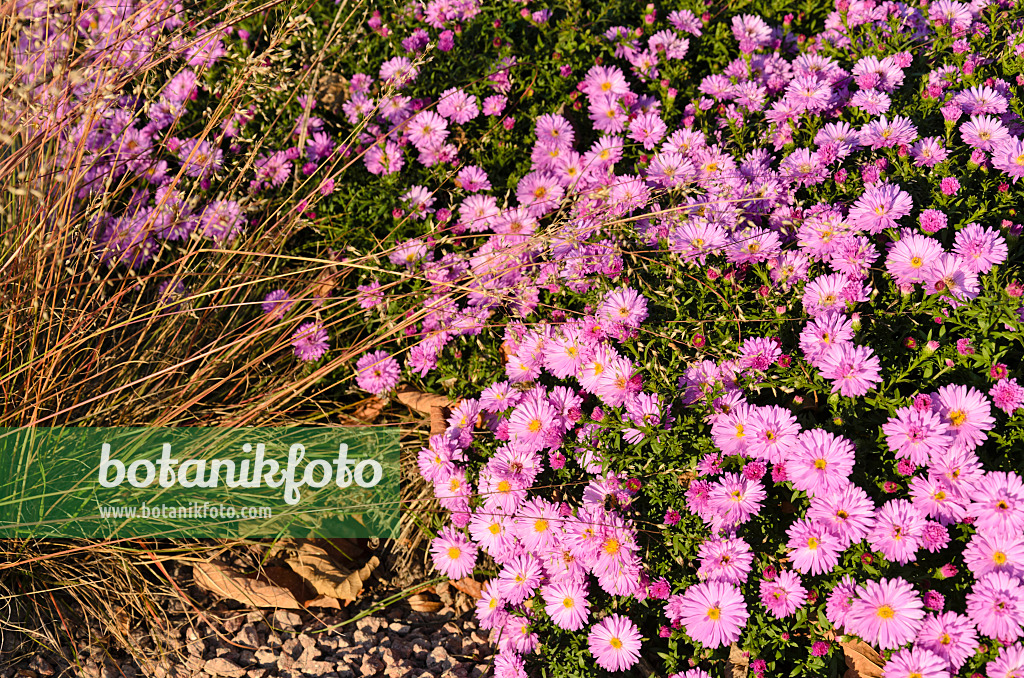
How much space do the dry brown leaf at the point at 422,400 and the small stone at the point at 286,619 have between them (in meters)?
0.76

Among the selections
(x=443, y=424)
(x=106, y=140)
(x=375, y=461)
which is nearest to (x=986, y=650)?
(x=443, y=424)

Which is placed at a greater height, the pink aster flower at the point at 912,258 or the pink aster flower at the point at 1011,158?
the pink aster flower at the point at 1011,158

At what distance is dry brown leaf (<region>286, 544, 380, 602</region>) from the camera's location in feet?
7.88

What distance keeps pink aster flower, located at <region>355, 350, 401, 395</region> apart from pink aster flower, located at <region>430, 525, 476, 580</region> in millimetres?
552

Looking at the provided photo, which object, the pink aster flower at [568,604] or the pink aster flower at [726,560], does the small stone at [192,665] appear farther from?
the pink aster flower at [726,560]

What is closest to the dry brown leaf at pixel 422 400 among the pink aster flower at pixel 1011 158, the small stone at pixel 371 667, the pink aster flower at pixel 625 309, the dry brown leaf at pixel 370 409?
the dry brown leaf at pixel 370 409

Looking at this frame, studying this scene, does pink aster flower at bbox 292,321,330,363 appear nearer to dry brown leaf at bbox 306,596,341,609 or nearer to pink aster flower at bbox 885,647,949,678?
dry brown leaf at bbox 306,596,341,609

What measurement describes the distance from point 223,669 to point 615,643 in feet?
3.86

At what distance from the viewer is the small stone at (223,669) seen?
222cm

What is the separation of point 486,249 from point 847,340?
1.11 meters

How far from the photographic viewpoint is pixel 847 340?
6.37 ft

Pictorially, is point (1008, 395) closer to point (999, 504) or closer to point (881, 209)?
point (999, 504)

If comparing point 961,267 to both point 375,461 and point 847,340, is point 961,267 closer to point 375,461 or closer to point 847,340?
point 847,340

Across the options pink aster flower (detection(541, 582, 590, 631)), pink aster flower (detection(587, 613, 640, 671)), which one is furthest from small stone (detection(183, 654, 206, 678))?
pink aster flower (detection(587, 613, 640, 671))
